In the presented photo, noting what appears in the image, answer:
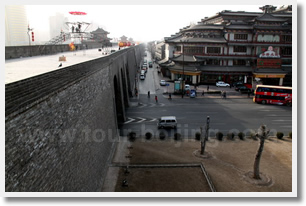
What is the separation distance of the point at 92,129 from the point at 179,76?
1564 inches

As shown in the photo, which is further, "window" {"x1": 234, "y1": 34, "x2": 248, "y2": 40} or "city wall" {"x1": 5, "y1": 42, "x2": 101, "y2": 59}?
"window" {"x1": 234, "y1": 34, "x2": 248, "y2": 40}

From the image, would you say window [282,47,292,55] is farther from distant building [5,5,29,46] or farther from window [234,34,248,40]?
distant building [5,5,29,46]

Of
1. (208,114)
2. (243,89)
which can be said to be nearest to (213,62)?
(243,89)

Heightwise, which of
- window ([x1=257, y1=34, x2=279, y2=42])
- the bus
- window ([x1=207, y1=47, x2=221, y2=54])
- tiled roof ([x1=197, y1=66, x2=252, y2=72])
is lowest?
the bus

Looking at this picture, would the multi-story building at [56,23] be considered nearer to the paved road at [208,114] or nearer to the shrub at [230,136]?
the paved road at [208,114]

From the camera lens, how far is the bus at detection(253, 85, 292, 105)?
34.0 m

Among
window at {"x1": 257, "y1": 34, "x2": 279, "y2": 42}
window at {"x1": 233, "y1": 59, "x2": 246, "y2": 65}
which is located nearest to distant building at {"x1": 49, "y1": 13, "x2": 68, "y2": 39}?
window at {"x1": 233, "y1": 59, "x2": 246, "y2": 65}

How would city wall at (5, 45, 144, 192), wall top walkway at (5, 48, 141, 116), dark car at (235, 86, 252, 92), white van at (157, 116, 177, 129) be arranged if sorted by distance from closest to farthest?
wall top walkway at (5, 48, 141, 116) < city wall at (5, 45, 144, 192) < white van at (157, 116, 177, 129) < dark car at (235, 86, 252, 92)

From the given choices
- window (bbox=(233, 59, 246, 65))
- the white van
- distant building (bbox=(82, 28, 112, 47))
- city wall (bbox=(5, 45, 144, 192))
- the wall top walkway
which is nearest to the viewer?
the wall top walkway

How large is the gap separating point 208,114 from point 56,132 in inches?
924

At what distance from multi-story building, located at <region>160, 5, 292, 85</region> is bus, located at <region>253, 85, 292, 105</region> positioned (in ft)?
43.9

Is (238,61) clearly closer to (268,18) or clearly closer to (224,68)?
(224,68)

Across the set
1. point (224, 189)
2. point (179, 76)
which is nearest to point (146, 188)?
point (224, 189)

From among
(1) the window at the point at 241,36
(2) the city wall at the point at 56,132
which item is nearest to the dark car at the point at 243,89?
(1) the window at the point at 241,36
